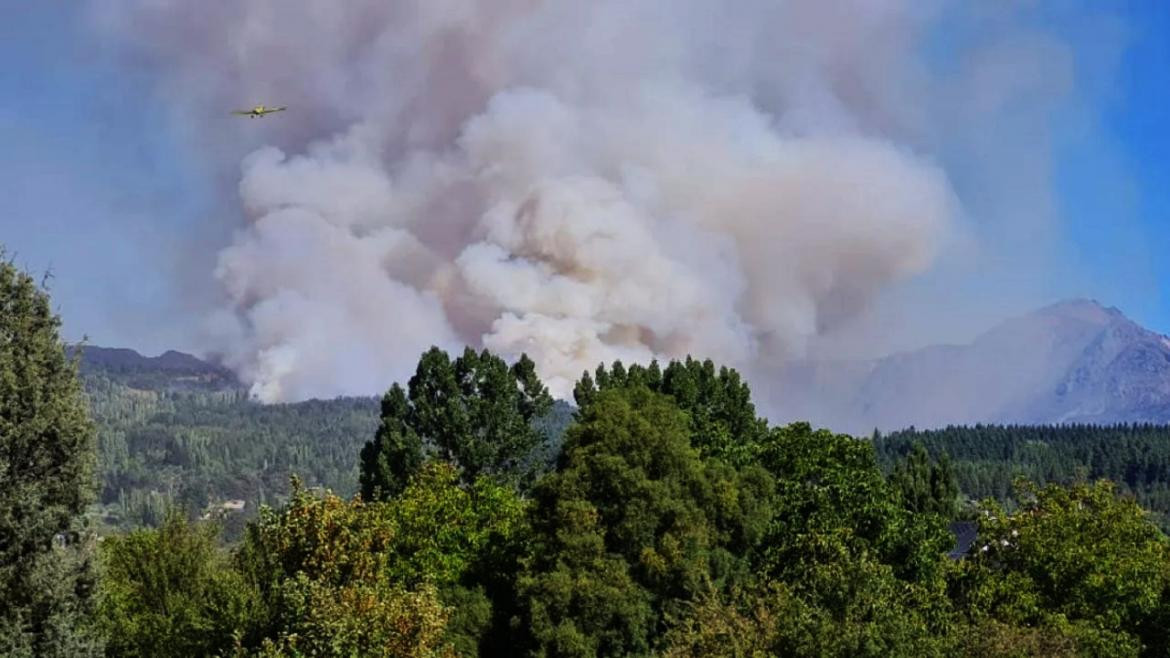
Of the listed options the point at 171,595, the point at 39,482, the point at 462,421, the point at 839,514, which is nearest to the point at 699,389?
the point at 462,421

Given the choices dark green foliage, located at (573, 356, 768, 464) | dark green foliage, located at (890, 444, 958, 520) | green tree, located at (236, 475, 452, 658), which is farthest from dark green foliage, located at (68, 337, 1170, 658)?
dark green foliage, located at (890, 444, 958, 520)

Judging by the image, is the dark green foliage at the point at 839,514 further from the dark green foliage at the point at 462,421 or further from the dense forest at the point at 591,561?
the dark green foliage at the point at 462,421

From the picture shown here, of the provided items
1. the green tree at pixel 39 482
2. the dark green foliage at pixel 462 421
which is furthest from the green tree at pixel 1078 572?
the dark green foliage at pixel 462 421

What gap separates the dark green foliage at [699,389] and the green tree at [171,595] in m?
34.1

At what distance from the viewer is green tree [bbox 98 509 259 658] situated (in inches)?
882

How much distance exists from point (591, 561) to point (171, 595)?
606 inches

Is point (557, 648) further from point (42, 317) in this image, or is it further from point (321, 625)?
point (42, 317)

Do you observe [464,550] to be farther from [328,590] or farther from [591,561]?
[328,590]

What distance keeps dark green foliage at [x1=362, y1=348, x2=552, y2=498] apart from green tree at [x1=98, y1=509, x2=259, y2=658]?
94.5 ft

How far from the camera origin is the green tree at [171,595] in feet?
73.5

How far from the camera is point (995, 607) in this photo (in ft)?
118

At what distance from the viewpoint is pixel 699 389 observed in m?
68.7

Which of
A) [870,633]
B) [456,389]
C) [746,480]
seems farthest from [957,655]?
[456,389]

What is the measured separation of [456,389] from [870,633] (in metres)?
46.4
